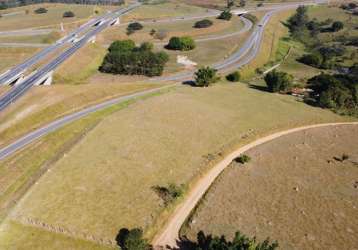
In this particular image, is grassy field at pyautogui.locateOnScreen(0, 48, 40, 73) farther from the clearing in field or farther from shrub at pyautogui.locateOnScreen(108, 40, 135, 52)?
the clearing in field

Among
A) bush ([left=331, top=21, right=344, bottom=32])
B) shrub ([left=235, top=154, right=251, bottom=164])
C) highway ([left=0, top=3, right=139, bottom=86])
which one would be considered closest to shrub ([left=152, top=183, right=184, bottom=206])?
shrub ([left=235, top=154, right=251, bottom=164])

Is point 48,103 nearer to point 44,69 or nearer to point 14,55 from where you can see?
point 44,69

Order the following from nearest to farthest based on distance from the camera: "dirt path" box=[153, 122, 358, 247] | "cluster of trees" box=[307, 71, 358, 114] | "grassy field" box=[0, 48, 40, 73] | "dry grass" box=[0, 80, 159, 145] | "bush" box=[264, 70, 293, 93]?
"dirt path" box=[153, 122, 358, 247] < "dry grass" box=[0, 80, 159, 145] < "cluster of trees" box=[307, 71, 358, 114] < "bush" box=[264, 70, 293, 93] < "grassy field" box=[0, 48, 40, 73]

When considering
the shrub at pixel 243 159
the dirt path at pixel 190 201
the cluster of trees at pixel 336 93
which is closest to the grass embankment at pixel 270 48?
the cluster of trees at pixel 336 93

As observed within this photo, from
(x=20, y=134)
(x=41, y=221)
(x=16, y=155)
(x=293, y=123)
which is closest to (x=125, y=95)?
(x=20, y=134)

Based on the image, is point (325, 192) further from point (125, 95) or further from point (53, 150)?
point (125, 95)

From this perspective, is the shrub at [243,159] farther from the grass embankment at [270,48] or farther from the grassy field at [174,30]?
the grassy field at [174,30]

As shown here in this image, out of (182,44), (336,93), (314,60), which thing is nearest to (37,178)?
(336,93)
